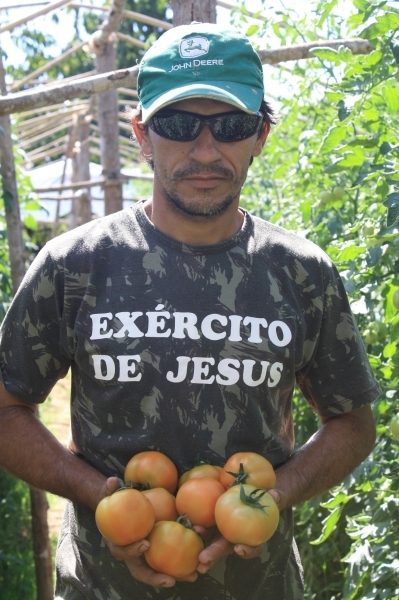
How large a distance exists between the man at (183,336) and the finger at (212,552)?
0.54ft

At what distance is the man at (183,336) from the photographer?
183cm

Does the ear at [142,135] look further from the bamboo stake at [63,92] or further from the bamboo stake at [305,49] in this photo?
the bamboo stake at [305,49]

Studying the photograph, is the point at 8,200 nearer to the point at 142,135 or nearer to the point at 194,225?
the point at 142,135

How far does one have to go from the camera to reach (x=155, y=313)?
184cm

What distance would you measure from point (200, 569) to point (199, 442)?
302mm

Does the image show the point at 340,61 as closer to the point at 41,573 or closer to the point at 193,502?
the point at 193,502

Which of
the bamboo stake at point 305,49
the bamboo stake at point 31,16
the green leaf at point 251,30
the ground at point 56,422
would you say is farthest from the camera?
the ground at point 56,422

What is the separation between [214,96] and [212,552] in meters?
0.96

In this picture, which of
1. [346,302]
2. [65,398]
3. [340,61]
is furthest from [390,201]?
[65,398]

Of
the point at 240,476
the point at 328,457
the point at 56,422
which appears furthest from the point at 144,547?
the point at 56,422

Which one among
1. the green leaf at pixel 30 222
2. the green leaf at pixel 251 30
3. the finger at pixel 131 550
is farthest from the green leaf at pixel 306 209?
the green leaf at pixel 30 222

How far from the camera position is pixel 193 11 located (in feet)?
10.1

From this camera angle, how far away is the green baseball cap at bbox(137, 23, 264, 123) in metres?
1.85

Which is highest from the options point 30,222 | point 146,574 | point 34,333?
point 34,333
